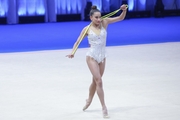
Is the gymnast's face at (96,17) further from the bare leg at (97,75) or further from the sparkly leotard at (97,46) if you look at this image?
the bare leg at (97,75)

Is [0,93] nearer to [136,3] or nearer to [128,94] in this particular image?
[128,94]

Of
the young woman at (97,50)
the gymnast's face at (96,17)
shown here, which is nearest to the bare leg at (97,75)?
the young woman at (97,50)

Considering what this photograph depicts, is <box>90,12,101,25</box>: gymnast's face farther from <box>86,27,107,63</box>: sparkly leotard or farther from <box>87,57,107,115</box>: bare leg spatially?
<box>87,57,107,115</box>: bare leg

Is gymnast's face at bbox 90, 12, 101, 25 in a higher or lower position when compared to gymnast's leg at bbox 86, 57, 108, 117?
higher

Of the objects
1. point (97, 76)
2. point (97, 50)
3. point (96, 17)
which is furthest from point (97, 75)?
point (96, 17)

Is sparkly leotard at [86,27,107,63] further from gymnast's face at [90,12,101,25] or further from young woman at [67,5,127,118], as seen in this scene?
gymnast's face at [90,12,101,25]

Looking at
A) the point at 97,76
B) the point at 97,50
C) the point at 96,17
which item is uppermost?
the point at 96,17

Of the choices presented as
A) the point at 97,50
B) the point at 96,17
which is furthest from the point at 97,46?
the point at 96,17

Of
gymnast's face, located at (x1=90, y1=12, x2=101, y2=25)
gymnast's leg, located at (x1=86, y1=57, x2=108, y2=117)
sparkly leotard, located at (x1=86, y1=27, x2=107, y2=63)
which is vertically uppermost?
gymnast's face, located at (x1=90, y1=12, x2=101, y2=25)

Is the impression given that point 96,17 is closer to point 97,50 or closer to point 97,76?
point 97,50

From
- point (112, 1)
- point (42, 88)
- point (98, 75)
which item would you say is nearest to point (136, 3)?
point (112, 1)

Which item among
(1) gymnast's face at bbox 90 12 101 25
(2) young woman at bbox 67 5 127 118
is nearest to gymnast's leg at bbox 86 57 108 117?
(2) young woman at bbox 67 5 127 118

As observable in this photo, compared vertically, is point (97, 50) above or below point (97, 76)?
above

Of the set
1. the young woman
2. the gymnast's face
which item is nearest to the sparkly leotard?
the young woman
